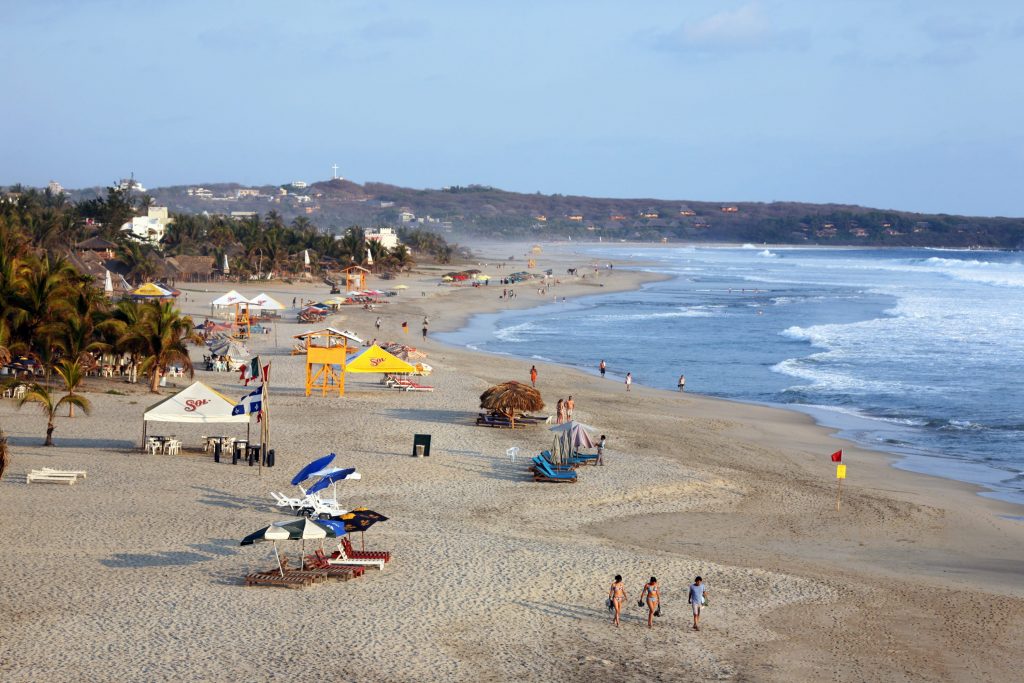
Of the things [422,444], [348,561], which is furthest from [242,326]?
[348,561]

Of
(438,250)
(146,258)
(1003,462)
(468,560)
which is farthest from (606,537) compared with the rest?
(438,250)

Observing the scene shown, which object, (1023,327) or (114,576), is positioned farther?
(1023,327)

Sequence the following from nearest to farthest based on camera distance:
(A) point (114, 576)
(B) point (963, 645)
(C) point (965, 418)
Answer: (B) point (963, 645) → (A) point (114, 576) → (C) point (965, 418)

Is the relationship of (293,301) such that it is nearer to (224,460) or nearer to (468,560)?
(224,460)

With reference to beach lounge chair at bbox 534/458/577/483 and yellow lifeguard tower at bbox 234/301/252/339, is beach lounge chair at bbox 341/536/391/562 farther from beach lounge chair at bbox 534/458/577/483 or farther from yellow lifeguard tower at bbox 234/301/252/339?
yellow lifeguard tower at bbox 234/301/252/339

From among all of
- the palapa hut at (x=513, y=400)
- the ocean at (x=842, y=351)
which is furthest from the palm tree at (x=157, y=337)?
the ocean at (x=842, y=351)

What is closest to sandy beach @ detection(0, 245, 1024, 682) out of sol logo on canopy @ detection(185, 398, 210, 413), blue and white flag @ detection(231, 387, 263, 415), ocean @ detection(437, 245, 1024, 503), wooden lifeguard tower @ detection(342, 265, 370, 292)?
sol logo on canopy @ detection(185, 398, 210, 413)

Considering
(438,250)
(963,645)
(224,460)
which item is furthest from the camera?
(438,250)

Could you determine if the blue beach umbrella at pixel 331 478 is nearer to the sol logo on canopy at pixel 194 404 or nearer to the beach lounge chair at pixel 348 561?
the beach lounge chair at pixel 348 561
